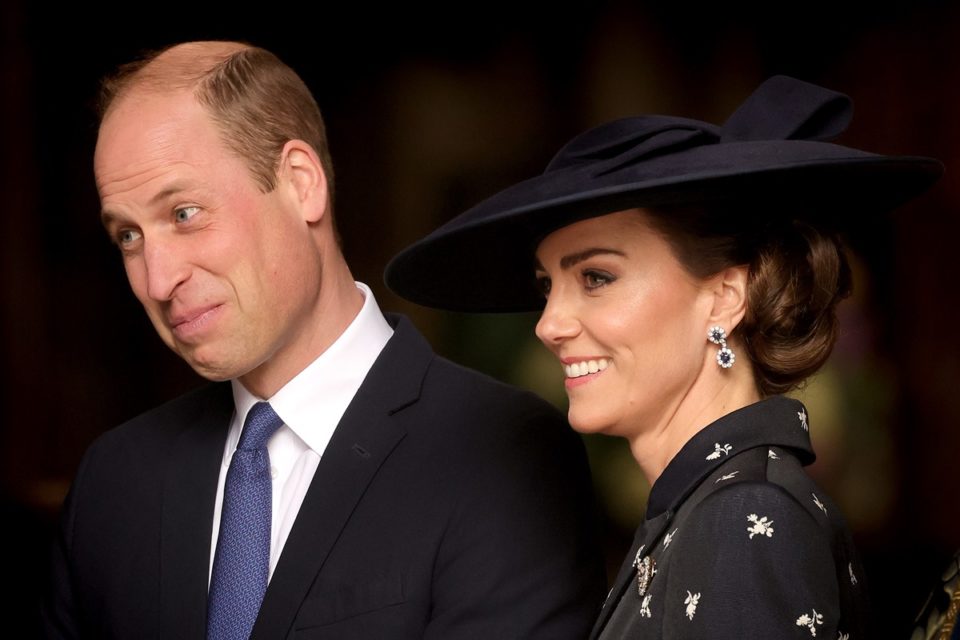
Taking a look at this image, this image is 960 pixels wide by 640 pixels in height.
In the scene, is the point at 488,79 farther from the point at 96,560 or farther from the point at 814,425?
the point at 96,560

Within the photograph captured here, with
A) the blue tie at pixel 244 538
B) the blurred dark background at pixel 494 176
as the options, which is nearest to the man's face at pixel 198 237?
the blue tie at pixel 244 538

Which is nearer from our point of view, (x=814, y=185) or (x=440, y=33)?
(x=814, y=185)

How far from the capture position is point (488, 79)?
16.3 ft

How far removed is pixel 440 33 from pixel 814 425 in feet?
6.52

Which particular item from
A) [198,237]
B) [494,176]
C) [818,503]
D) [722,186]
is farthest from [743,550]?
[494,176]

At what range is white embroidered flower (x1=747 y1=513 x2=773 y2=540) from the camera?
1373 mm

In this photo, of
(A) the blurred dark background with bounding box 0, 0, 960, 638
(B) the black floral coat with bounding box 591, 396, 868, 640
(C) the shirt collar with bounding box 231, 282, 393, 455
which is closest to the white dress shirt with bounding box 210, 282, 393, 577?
(C) the shirt collar with bounding box 231, 282, 393, 455

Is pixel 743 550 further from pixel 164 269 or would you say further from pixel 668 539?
pixel 164 269

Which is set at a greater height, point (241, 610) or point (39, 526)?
point (241, 610)

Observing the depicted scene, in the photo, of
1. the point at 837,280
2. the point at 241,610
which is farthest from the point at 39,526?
the point at 837,280

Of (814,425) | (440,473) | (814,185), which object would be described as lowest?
(814,425)

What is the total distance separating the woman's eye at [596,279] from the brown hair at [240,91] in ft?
1.79

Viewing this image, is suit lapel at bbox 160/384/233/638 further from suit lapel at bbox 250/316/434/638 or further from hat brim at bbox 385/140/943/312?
hat brim at bbox 385/140/943/312

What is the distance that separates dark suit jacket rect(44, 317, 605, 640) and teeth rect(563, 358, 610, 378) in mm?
282
